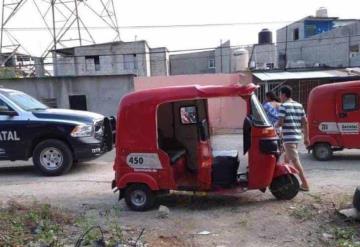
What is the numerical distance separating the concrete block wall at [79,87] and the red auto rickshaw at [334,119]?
1180cm

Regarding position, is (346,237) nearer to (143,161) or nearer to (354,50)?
(143,161)

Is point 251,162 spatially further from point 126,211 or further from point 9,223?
point 9,223

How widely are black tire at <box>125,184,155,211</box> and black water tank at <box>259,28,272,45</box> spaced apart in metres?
36.5

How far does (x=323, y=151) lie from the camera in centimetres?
1270

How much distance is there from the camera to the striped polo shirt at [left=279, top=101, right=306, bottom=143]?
27.6ft

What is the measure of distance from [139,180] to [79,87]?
53.6 feet

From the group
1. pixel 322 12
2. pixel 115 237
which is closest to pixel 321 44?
pixel 322 12

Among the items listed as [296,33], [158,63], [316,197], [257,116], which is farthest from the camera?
[296,33]

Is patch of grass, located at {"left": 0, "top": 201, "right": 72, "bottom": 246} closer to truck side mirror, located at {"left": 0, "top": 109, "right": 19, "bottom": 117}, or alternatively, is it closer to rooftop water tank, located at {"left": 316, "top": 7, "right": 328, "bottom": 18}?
truck side mirror, located at {"left": 0, "top": 109, "right": 19, "bottom": 117}

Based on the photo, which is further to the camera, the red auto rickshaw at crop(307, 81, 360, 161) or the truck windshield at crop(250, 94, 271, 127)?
the red auto rickshaw at crop(307, 81, 360, 161)

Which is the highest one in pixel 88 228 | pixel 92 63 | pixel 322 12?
pixel 322 12

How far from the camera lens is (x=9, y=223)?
6328 mm

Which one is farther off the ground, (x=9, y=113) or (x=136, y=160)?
(x=9, y=113)

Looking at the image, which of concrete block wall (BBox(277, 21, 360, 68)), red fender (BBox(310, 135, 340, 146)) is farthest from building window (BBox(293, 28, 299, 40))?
red fender (BBox(310, 135, 340, 146))
